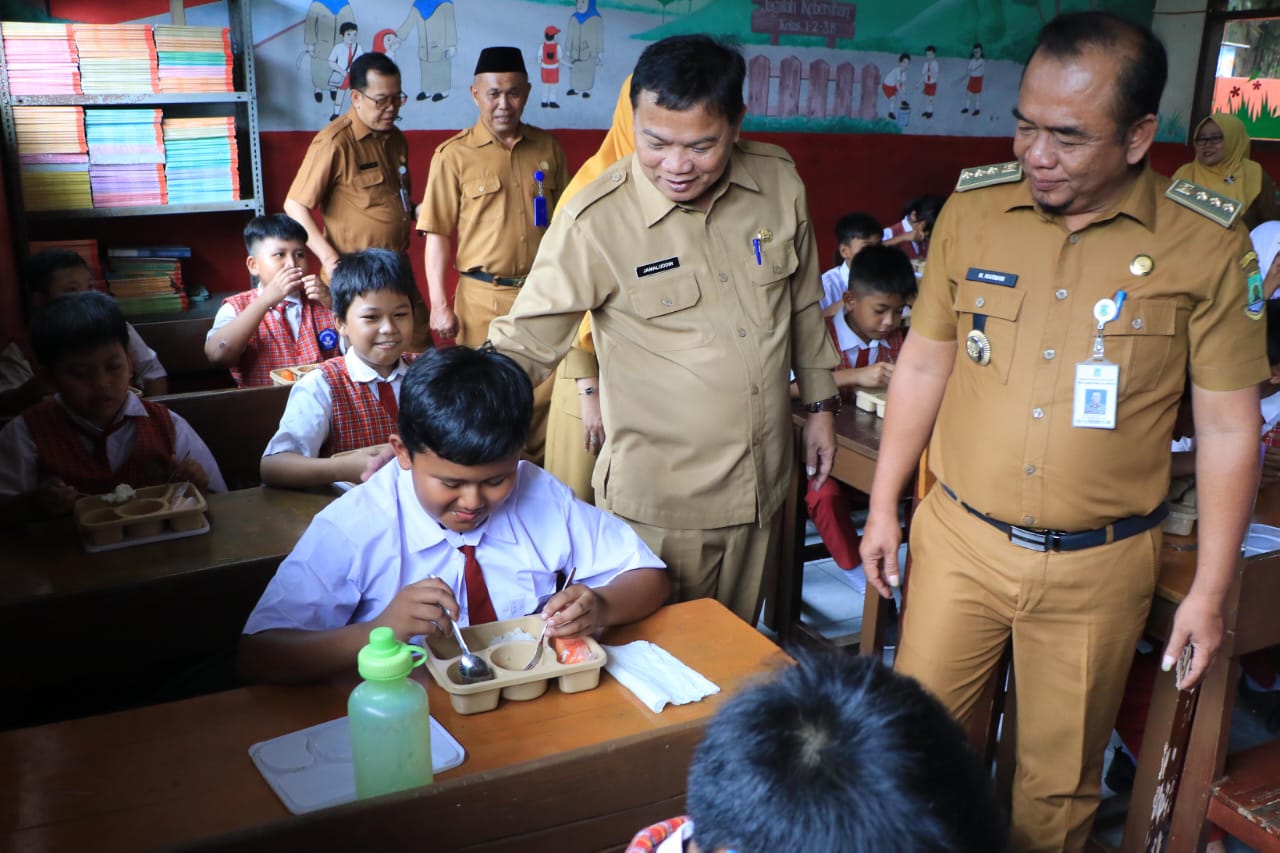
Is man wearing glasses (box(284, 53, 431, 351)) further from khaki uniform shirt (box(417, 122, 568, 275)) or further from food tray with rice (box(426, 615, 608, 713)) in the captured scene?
food tray with rice (box(426, 615, 608, 713))

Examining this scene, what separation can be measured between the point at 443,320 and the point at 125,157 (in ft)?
4.54

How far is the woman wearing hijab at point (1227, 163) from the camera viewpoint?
17.5ft

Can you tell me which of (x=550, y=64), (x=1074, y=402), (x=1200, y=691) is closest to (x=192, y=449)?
(x=1074, y=402)

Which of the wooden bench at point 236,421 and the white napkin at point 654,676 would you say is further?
the wooden bench at point 236,421

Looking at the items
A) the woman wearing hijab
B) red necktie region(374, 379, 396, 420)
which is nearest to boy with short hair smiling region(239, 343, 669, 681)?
red necktie region(374, 379, 396, 420)

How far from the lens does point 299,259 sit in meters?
3.40

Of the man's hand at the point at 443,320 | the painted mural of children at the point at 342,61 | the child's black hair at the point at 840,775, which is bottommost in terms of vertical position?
the man's hand at the point at 443,320

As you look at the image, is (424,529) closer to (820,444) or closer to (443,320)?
(820,444)

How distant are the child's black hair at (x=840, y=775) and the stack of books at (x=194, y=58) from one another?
3.90 metres

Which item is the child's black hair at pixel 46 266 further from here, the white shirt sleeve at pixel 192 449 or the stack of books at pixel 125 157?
the white shirt sleeve at pixel 192 449

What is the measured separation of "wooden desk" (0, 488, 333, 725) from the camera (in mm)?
1663

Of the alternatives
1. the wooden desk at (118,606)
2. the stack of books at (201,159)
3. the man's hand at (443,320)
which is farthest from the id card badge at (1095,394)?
the stack of books at (201,159)

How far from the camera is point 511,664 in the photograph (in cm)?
137

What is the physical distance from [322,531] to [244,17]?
3.28 m
